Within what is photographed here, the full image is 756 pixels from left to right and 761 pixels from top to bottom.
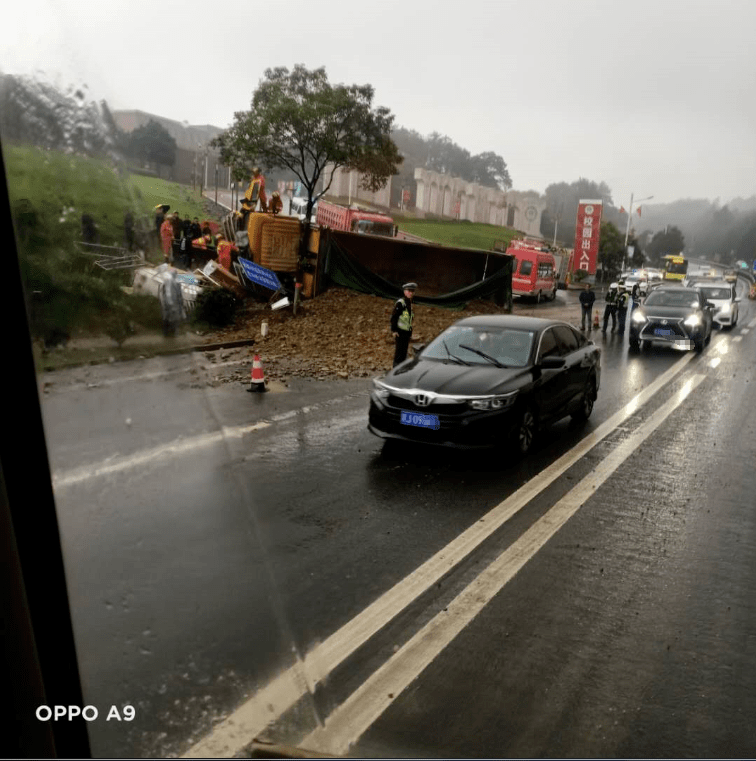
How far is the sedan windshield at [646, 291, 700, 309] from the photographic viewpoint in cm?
1994

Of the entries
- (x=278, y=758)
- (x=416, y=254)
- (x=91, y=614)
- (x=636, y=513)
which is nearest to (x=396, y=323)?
(x=636, y=513)

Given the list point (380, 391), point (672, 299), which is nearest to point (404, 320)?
point (380, 391)

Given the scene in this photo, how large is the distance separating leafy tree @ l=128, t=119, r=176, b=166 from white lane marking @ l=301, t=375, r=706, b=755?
227 centimetres

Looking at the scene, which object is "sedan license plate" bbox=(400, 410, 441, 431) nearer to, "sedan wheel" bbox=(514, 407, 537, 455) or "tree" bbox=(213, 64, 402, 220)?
"sedan wheel" bbox=(514, 407, 537, 455)

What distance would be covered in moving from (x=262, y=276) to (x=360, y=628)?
13437mm

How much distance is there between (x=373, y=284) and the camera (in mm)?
19453

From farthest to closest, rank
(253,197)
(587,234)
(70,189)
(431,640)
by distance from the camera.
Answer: (587,234) → (253,197) → (431,640) → (70,189)

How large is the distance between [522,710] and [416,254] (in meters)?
17.8

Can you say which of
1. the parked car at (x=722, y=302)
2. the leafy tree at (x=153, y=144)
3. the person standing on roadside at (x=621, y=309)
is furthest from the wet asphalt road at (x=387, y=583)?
the parked car at (x=722, y=302)

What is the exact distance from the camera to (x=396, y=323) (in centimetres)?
1235

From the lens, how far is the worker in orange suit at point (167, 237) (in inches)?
45.3

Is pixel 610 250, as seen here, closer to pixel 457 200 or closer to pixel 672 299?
pixel 457 200

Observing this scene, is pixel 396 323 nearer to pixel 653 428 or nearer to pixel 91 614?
pixel 653 428

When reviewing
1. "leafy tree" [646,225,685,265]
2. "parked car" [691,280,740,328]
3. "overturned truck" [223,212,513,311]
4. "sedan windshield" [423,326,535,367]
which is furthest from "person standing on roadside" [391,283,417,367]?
"leafy tree" [646,225,685,265]
